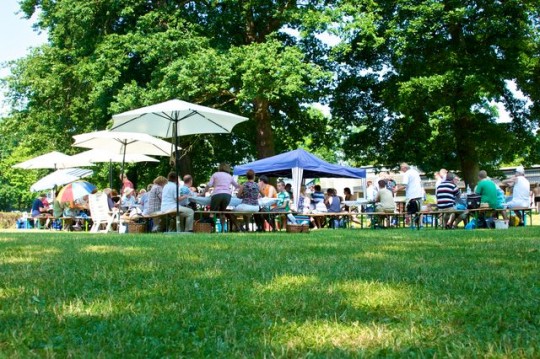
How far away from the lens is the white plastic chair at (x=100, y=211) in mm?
17406

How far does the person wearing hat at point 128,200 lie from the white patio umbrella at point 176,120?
2.88 meters

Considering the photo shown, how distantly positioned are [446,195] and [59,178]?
13.8 m

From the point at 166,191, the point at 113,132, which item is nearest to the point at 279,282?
the point at 166,191

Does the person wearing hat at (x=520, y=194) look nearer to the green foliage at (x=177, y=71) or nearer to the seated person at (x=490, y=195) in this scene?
the seated person at (x=490, y=195)

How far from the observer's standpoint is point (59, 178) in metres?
23.8

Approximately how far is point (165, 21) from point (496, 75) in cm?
1258

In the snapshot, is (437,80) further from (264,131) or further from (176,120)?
(176,120)

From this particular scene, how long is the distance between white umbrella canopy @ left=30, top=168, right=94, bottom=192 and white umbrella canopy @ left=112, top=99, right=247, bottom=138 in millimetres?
8387

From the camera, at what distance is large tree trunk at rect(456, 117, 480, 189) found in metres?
26.4

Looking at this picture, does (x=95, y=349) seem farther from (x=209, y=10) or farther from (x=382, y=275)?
(x=209, y=10)

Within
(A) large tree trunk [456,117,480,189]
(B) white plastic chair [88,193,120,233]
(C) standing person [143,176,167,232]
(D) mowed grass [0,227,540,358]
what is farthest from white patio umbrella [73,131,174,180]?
(A) large tree trunk [456,117,480,189]

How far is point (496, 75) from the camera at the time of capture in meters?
24.9

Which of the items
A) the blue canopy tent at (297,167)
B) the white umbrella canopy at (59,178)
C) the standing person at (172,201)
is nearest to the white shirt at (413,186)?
the blue canopy tent at (297,167)

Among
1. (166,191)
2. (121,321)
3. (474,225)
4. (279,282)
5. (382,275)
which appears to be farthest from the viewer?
(474,225)
